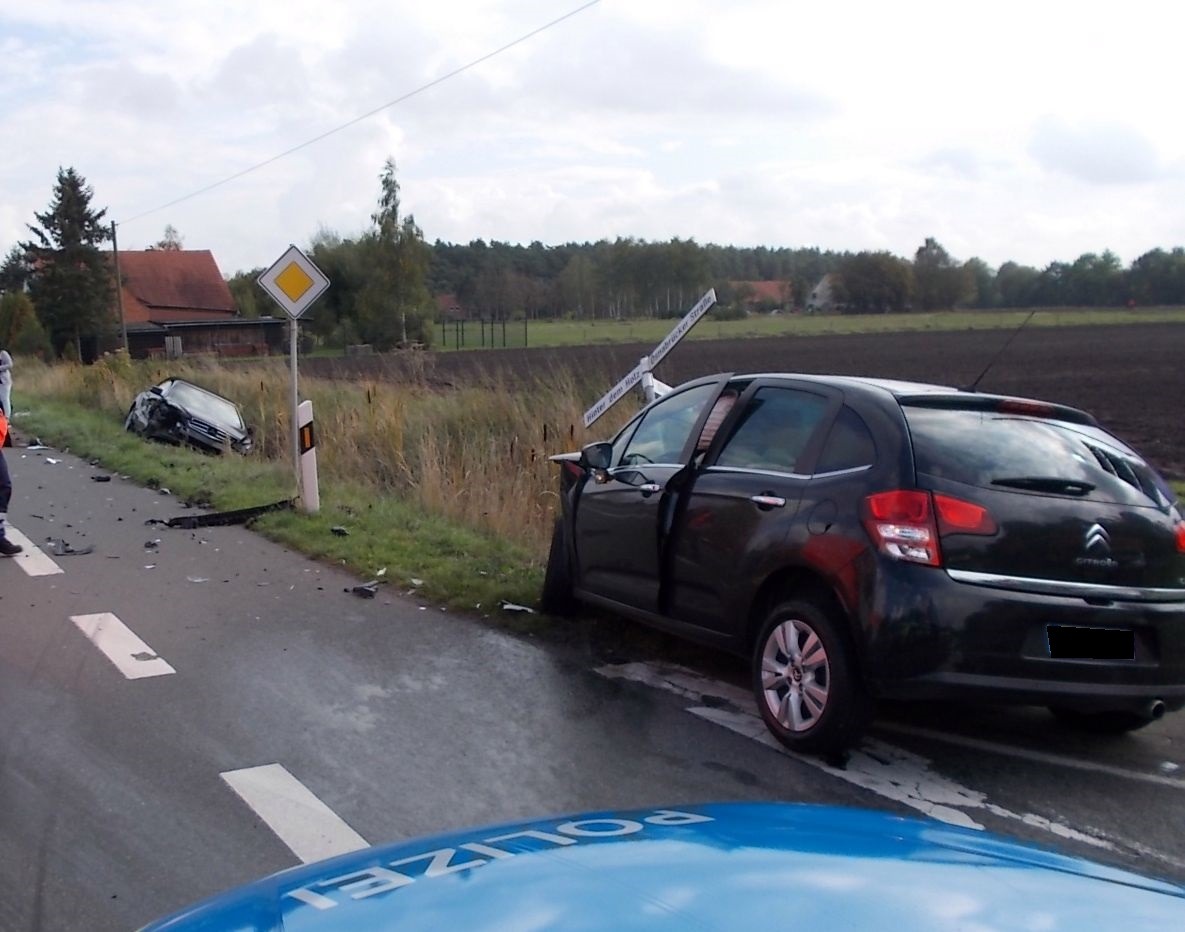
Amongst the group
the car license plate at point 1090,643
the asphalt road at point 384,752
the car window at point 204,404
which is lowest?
the asphalt road at point 384,752

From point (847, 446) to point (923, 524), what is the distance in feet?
2.03

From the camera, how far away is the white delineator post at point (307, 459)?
1182 cm

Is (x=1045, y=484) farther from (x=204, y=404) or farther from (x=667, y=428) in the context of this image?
(x=204, y=404)

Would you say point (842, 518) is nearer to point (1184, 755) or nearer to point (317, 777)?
point (1184, 755)

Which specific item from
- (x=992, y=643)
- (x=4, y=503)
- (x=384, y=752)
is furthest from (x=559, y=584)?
(x=4, y=503)

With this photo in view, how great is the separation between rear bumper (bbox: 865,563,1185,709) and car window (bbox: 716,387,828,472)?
1.01 m

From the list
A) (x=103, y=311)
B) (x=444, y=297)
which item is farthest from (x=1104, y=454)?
(x=444, y=297)

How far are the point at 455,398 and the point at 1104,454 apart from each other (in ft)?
43.3

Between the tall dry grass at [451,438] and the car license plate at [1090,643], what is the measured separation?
5808 mm

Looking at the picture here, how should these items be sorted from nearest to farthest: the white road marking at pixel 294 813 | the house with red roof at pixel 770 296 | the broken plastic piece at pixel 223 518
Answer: the white road marking at pixel 294 813, the broken plastic piece at pixel 223 518, the house with red roof at pixel 770 296

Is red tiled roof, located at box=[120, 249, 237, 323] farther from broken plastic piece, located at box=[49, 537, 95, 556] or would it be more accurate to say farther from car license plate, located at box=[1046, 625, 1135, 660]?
car license plate, located at box=[1046, 625, 1135, 660]

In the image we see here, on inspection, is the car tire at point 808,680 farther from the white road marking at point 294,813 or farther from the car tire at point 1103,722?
the white road marking at point 294,813

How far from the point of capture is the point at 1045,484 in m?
5.23

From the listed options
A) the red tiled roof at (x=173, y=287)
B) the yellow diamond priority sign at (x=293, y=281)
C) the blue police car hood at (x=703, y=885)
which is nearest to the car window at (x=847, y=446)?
the blue police car hood at (x=703, y=885)
